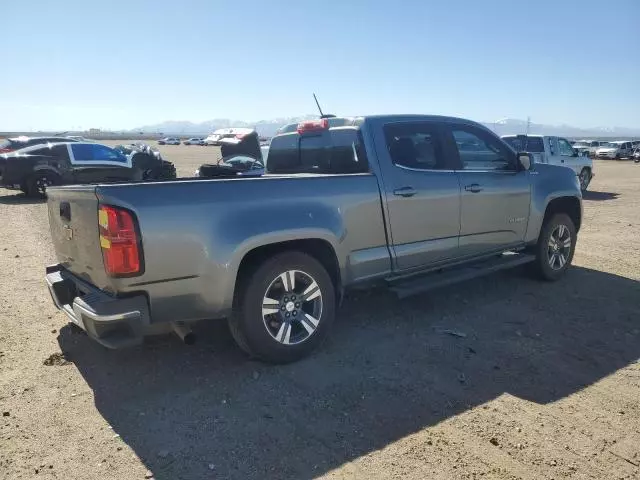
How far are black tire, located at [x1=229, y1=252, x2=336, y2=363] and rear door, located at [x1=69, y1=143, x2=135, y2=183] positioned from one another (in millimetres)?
11598

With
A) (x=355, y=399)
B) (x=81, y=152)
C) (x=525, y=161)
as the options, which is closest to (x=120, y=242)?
(x=355, y=399)

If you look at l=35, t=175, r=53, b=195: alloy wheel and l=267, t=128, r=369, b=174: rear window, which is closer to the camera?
l=267, t=128, r=369, b=174: rear window

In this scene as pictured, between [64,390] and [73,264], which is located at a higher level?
[73,264]

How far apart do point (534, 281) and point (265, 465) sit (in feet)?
14.9

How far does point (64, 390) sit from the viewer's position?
11.5ft

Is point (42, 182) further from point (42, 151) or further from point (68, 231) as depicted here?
point (68, 231)

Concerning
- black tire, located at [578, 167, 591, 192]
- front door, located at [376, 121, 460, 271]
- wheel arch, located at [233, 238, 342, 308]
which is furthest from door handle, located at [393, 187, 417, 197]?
black tire, located at [578, 167, 591, 192]

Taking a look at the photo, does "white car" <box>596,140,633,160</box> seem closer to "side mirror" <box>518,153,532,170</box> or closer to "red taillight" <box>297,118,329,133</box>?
"side mirror" <box>518,153,532,170</box>

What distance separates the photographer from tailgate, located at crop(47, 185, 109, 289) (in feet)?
10.6

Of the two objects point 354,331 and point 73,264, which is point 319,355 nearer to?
point 354,331

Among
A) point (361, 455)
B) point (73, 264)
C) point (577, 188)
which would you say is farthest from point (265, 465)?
point (577, 188)

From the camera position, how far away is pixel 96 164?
1412cm

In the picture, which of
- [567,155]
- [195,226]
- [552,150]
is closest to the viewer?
[195,226]

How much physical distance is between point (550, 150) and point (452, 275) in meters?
12.8
